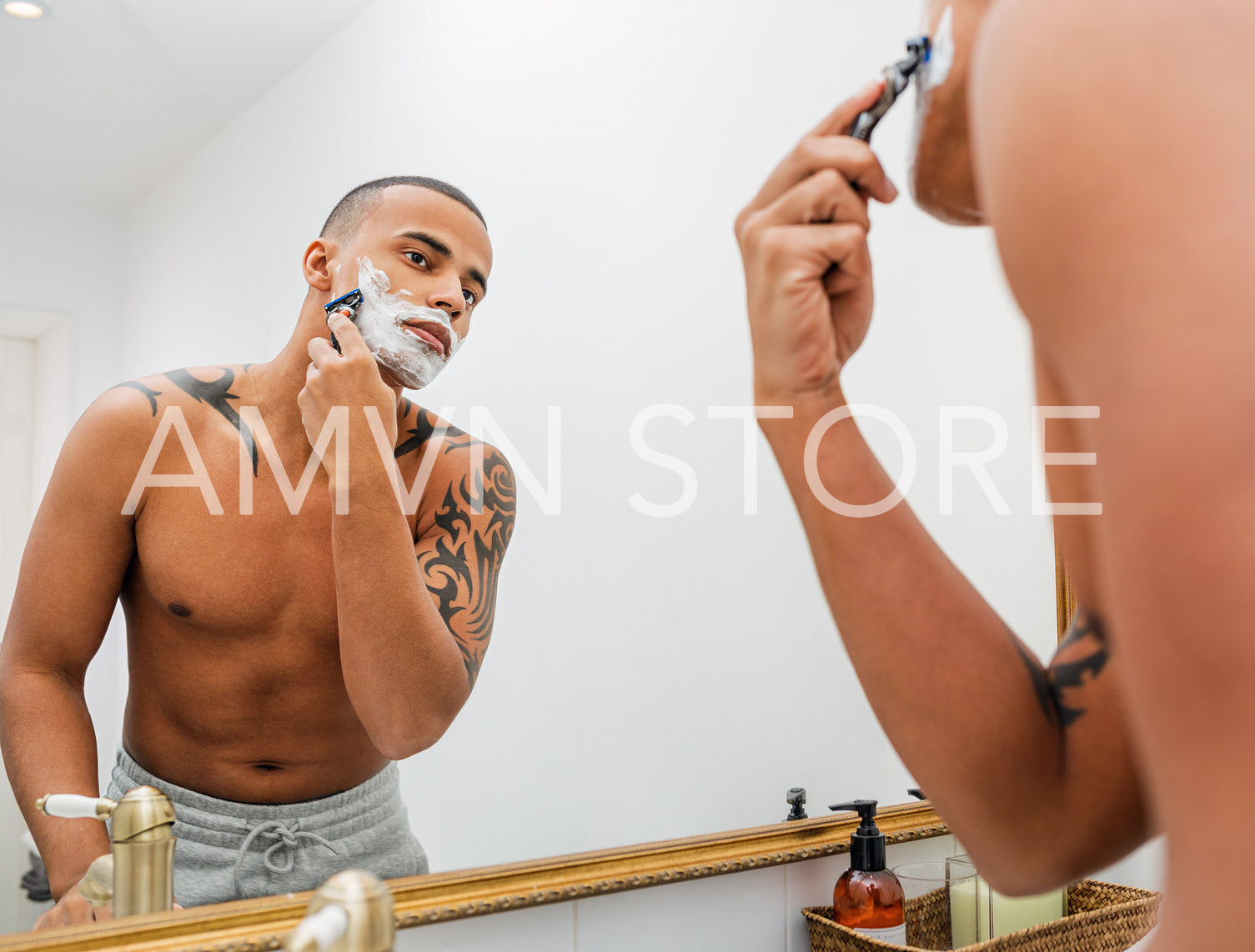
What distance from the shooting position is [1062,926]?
3.06 feet

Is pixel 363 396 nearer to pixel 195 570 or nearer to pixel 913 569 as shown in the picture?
pixel 195 570

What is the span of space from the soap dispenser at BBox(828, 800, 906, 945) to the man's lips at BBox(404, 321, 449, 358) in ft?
1.98

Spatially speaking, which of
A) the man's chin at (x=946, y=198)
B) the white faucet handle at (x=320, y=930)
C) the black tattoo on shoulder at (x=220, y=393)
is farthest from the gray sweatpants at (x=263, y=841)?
the man's chin at (x=946, y=198)

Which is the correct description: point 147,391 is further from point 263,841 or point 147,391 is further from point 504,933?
point 504,933

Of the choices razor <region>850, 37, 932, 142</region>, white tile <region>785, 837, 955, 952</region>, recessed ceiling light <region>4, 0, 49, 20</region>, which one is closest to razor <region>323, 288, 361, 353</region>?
recessed ceiling light <region>4, 0, 49, 20</region>

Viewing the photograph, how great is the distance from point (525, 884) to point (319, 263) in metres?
0.53

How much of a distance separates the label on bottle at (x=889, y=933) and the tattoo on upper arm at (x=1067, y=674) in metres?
0.53

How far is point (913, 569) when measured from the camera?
45 cm

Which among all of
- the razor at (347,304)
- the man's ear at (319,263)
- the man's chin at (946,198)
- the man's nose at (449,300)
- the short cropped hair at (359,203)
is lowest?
the man's chin at (946,198)

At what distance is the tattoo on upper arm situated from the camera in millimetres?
463

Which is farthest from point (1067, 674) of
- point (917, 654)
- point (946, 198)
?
point (946, 198)

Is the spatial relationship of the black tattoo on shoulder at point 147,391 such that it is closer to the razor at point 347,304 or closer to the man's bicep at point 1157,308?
the razor at point 347,304

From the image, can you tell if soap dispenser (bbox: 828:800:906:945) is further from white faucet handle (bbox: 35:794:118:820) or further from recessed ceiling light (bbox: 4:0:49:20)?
recessed ceiling light (bbox: 4:0:49:20)

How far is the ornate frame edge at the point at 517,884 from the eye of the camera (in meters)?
0.67
